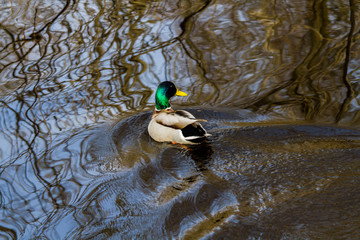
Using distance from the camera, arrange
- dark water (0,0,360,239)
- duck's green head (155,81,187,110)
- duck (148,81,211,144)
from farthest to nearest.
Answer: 1. duck's green head (155,81,187,110)
2. duck (148,81,211,144)
3. dark water (0,0,360,239)

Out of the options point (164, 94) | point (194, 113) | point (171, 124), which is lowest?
point (194, 113)

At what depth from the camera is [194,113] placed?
528 centimetres

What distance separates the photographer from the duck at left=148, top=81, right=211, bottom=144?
15.2ft

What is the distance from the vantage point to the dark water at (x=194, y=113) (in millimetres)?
3490

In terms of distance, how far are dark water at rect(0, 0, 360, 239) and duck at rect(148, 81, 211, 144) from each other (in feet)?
0.44

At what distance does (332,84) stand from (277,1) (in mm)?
3515

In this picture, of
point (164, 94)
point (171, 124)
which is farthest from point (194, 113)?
point (171, 124)

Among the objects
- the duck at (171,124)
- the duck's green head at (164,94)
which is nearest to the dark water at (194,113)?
the duck at (171,124)

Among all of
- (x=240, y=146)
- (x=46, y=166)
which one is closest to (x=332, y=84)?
(x=240, y=146)

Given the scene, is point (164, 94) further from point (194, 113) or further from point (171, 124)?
point (171, 124)

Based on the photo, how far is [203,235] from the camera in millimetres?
3199

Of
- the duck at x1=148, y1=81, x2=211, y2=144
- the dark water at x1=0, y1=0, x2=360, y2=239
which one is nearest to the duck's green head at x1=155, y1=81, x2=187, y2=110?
the duck at x1=148, y1=81, x2=211, y2=144

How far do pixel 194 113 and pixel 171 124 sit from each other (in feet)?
1.80

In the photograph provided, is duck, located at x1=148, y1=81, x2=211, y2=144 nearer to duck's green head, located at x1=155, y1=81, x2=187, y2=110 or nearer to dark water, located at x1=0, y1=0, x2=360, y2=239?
duck's green head, located at x1=155, y1=81, x2=187, y2=110
